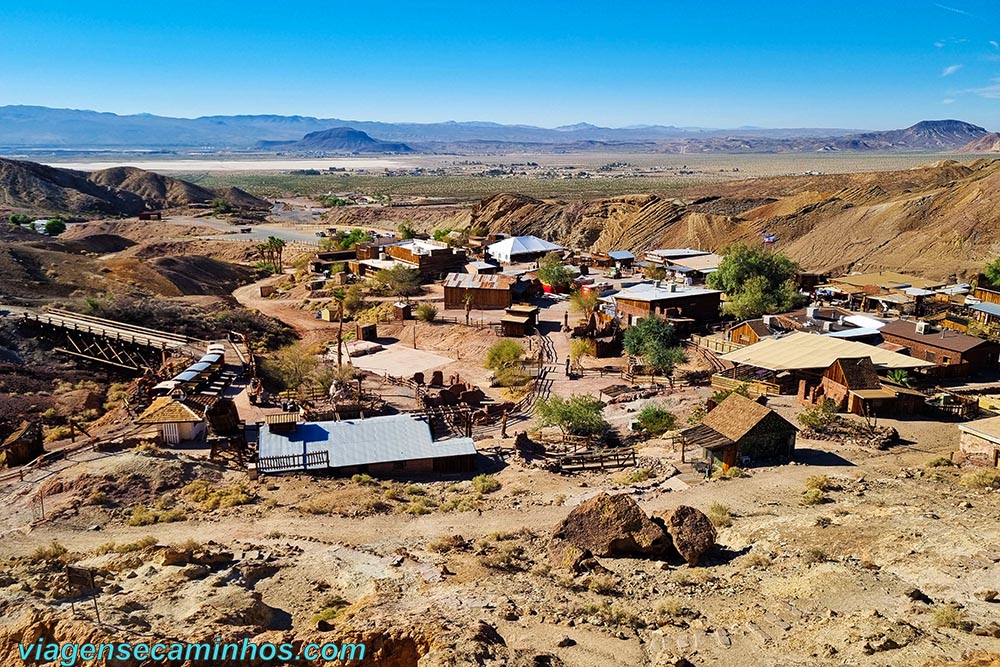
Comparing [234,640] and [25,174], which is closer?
[234,640]

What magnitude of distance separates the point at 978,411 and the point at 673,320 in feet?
60.1

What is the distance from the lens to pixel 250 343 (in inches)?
1775

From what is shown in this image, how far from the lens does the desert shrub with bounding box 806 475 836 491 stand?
2180 centimetres

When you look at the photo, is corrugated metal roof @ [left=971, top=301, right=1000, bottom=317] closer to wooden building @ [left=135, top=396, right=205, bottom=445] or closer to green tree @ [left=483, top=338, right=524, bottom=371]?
green tree @ [left=483, top=338, right=524, bottom=371]

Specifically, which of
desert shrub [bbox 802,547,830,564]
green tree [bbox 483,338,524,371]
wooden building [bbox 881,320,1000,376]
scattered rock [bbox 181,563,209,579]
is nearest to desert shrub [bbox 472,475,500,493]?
scattered rock [bbox 181,563,209,579]

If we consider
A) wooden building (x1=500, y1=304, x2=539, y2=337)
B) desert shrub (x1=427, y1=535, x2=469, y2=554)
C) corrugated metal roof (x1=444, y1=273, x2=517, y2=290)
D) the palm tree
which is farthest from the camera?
corrugated metal roof (x1=444, y1=273, x2=517, y2=290)

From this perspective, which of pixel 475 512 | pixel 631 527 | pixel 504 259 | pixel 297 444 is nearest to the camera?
pixel 631 527

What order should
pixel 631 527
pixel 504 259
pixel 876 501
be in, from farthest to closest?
pixel 504 259 → pixel 876 501 → pixel 631 527

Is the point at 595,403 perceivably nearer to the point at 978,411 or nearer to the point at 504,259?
the point at 978,411

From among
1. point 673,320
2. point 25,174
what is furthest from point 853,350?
point 25,174

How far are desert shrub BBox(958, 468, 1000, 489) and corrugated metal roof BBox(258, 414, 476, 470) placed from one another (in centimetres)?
1509

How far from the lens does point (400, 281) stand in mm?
59156

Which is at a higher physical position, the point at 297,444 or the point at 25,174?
the point at 25,174

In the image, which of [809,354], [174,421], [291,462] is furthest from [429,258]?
[291,462]
